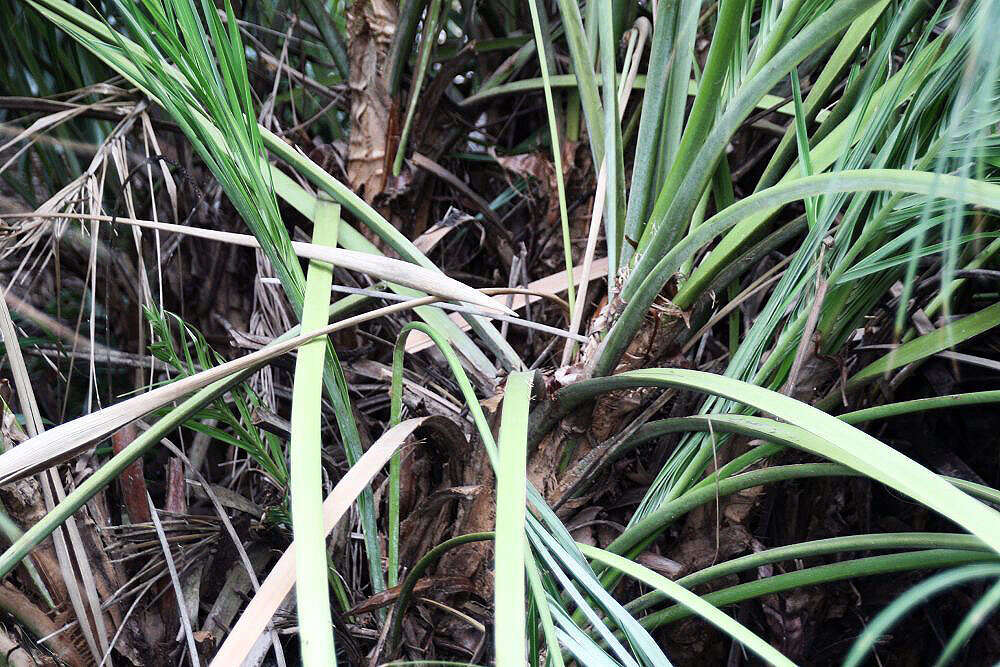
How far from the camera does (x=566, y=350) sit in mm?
497

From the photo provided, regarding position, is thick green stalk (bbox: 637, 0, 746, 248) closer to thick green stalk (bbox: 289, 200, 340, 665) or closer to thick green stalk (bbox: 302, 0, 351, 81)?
thick green stalk (bbox: 289, 200, 340, 665)

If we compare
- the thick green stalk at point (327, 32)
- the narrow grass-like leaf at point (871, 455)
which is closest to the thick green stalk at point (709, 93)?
the narrow grass-like leaf at point (871, 455)

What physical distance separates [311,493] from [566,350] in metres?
Result: 0.27

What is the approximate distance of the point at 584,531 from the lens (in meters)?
0.51

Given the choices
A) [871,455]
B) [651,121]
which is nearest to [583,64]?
[651,121]

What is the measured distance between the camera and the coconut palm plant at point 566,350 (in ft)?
1.03

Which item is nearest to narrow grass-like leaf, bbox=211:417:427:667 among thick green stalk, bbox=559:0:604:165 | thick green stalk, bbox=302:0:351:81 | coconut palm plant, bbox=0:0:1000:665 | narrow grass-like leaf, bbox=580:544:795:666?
coconut palm plant, bbox=0:0:1000:665

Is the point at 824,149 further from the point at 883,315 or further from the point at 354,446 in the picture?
the point at 354,446

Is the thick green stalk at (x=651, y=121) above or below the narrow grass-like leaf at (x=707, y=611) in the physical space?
above

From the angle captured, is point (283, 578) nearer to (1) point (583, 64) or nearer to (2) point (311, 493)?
(2) point (311, 493)

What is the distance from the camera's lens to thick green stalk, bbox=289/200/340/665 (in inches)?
8.6

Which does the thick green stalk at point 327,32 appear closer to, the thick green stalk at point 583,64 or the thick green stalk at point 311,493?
the thick green stalk at point 583,64

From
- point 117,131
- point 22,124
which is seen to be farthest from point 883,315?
point 22,124

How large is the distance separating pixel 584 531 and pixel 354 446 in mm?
174
